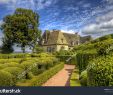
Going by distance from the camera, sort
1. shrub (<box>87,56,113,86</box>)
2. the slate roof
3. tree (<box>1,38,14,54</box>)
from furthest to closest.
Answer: the slate roof < tree (<box>1,38,14,54</box>) < shrub (<box>87,56,113,86</box>)

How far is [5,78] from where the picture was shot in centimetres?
764

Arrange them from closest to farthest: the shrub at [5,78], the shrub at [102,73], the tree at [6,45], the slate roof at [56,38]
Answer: the shrub at [102,73], the shrub at [5,78], the tree at [6,45], the slate roof at [56,38]

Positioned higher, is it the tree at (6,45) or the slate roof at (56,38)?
the slate roof at (56,38)

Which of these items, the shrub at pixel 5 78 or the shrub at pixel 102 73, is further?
the shrub at pixel 5 78

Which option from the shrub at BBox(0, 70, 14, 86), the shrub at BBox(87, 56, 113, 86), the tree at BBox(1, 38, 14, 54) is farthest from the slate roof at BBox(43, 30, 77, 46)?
the shrub at BBox(87, 56, 113, 86)

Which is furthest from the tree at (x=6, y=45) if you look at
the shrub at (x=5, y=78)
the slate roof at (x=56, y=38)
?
the slate roof at (x=56, y=38)

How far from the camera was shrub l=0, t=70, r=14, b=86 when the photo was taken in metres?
7.49

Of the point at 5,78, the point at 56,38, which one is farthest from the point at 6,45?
the point at 56,38

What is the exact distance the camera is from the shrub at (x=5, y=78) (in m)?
7.49

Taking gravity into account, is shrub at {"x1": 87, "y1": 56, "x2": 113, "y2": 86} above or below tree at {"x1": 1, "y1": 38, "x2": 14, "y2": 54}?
below

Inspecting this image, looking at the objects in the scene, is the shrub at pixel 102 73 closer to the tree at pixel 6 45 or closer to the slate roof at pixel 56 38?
the tree at pixel 6 45

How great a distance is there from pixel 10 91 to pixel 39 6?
90.4 inches

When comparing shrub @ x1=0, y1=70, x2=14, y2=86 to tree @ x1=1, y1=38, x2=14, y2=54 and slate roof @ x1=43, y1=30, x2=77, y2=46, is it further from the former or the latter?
slate roof @ x1=43, y1=30, x2=77, y2=46

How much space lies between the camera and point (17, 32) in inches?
323
